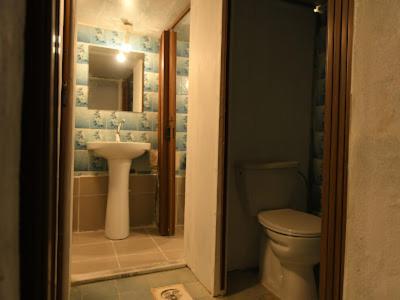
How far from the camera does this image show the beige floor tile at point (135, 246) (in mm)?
2184

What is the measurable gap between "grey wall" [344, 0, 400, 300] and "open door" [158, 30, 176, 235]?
1.92 metres

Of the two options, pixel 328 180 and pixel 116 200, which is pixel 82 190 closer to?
pixel 116 200

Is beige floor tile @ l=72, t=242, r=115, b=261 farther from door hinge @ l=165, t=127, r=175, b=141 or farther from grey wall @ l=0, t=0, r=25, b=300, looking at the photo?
grey wall @ l=0, t=0, r=25, b=300

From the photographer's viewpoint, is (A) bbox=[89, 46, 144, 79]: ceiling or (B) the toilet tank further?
(A) bbox=[89, 46, 144, 79]: ceiling

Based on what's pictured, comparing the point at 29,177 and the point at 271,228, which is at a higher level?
the point at 29,177

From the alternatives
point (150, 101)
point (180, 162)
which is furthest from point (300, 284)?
point (150, 101)

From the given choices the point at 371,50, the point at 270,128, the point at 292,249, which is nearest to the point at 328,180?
the point at 371,50

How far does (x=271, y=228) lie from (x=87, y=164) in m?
1.81

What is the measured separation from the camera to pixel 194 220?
1.81 m

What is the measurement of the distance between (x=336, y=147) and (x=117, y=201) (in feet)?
6.71

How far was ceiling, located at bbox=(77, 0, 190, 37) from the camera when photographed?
214 centimetres

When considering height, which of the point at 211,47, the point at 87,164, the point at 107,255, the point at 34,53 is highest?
the point at 211,47

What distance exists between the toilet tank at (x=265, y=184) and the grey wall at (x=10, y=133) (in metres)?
1.58

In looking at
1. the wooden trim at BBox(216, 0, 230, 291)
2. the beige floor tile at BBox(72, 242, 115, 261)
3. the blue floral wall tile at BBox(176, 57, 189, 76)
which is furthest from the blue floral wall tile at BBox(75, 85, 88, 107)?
the wooden trim at BBox(216, 0, 230, 291)
